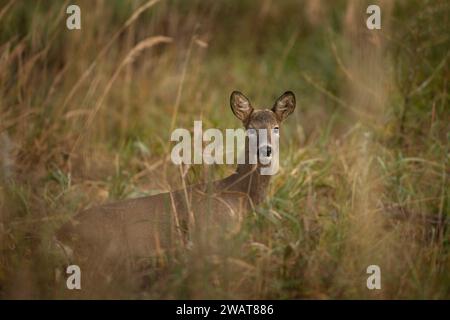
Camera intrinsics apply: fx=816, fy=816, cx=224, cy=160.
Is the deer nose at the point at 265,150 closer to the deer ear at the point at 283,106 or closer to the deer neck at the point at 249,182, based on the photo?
the deer neck at the point at 249,182

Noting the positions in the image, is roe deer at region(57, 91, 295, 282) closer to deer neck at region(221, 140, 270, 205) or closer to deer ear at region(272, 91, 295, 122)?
deer neck at region(221, 140, 270, 205)

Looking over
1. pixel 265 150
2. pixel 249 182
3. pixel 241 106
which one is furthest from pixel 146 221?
pixel 241 106

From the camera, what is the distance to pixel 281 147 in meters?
7.71

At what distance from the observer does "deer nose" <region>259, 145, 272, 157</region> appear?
5.70 metres

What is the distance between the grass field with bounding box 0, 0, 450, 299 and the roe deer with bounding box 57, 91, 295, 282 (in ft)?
0.58

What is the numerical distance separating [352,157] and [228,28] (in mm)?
4816

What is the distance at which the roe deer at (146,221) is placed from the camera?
5.23m

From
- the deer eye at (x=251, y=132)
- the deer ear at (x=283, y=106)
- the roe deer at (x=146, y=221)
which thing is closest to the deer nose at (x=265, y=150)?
the roe deer at (x=146, y=221)

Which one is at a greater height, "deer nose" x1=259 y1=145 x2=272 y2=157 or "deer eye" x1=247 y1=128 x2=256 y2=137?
"deer eye" x1=247 y1=128 x2=256 y2=137

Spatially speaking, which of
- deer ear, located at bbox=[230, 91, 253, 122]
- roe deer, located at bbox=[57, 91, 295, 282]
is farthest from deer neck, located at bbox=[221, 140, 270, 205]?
deer ear, located at bbox=[230, 91, 253, 122]

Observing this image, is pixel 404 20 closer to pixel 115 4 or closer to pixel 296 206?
pixel 296 206

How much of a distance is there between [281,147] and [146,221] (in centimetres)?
265

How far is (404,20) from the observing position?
7941 millimetres

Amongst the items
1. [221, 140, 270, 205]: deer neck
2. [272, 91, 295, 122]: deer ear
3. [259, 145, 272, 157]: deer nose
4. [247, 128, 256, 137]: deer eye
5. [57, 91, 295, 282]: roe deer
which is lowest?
[57, 91, 295, 282]: roe deer
